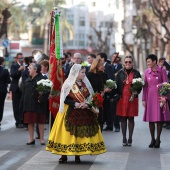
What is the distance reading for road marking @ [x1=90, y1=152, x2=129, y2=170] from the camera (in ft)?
45.0

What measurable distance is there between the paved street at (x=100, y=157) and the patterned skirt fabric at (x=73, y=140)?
0.26 metres

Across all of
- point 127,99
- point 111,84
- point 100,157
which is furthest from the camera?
point 127,99

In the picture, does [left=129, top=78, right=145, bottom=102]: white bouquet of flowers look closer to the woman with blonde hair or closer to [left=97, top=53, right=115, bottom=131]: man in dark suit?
the woman with blonde hair

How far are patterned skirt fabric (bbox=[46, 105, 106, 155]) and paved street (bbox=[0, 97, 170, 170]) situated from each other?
0.26 m

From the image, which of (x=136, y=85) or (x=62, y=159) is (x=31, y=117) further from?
(x=62, y=159)

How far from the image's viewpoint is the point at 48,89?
1636cm

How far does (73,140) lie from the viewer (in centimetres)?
1391

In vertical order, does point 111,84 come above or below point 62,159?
above

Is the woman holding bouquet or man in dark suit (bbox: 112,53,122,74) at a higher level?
man in dark suit (bbox: 112,53,122,74)

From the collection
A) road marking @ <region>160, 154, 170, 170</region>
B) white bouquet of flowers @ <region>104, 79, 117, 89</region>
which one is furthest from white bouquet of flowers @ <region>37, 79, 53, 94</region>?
road marking @ <region>160, 154, 170, 170</region>

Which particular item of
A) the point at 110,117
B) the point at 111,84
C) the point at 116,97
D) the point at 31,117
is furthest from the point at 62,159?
the point at 110,117

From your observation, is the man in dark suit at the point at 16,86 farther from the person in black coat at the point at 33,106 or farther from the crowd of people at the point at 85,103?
the person in black coat at the point at 33,106

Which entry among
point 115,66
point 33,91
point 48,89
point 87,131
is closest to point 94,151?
point 87,131

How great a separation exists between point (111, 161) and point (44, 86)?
2607 millimetres
